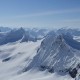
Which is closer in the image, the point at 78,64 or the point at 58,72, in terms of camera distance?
the point at 78,64

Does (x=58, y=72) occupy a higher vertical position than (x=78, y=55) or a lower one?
lower

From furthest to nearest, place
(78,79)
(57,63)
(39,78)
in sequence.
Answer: (57,63), (39,78), (78,79)

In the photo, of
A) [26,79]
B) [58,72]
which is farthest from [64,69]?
[26,79]

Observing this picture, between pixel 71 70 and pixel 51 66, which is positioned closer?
pixel 71 70

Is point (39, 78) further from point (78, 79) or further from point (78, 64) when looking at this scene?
point (78, 79)

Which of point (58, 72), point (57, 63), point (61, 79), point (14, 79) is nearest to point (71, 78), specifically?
point (61, 79)

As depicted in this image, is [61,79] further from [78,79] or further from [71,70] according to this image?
[78,79]

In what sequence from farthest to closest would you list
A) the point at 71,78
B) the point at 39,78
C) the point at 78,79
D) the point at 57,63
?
the point at 57,63, the point at 39,78, the point at 71,78, the point at 78,79

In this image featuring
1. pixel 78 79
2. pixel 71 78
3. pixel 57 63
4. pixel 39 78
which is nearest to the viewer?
pixel 78 79

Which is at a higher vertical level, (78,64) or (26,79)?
(78,64)
